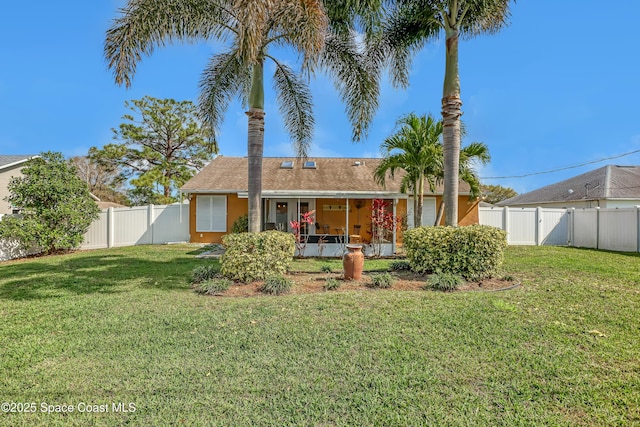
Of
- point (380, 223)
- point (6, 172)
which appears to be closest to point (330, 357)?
point (380, 223)

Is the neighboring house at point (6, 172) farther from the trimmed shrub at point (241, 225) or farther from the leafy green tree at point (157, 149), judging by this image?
the trimmed shrub at point (241, 225)

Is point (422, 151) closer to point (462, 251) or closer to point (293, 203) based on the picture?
point (462, 251)

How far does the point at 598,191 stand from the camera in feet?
70.7

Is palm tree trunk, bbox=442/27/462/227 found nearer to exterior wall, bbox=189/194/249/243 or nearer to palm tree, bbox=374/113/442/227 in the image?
palm tree, bbox=374/113/442/227

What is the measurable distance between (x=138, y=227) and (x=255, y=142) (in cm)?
1167

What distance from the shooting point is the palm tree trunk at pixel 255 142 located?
823 centimetres

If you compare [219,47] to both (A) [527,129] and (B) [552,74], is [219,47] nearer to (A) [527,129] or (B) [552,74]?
(B) [552,74]

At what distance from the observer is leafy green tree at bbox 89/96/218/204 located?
25.9 m

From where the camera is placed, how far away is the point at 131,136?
25.9 m

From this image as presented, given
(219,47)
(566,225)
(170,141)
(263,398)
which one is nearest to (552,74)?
(566,225)

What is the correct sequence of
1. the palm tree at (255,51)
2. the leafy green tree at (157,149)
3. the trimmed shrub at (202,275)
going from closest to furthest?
the palm tree at (255,51), the trimmed shrub at (202,275), the leafy green tree at (157,149)

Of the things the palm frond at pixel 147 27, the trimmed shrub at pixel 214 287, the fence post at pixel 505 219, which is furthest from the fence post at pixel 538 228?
Answer: the palm frond at pixel 147 27

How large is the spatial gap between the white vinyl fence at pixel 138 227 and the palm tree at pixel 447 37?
1326cm

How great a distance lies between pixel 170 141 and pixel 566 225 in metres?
29.5
